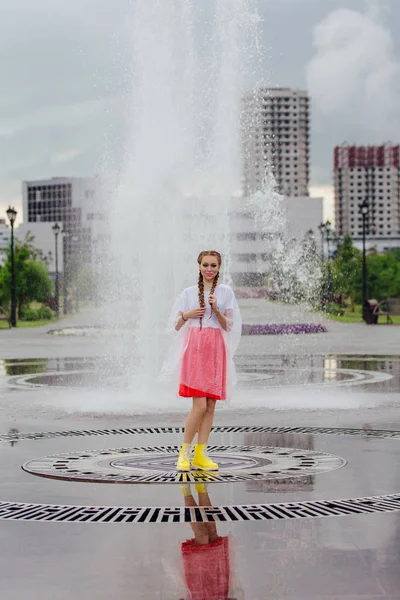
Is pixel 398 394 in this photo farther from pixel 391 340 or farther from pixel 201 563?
pixel 391 340

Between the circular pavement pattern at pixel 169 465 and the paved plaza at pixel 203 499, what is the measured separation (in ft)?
0.06

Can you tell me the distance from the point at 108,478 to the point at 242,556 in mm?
2728

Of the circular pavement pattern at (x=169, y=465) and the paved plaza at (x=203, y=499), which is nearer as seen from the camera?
the paved plaza at (x=203, y=499)

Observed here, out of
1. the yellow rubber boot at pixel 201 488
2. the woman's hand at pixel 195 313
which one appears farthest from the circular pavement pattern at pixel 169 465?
the woman's hand at pixel 195 313

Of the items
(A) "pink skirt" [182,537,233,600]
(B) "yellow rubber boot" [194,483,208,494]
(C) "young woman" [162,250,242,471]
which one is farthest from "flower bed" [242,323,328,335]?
(A) "pink skirt" [182,537,233,600]

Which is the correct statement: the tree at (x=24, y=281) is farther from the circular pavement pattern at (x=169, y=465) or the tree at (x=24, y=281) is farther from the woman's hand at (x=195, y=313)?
the woman's hand at (x=195, y=313)

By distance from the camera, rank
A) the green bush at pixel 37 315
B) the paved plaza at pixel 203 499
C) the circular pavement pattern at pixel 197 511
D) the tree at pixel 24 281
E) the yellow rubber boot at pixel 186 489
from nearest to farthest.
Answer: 1. the paved plaza at pixel 203 499
2. the circular pavement pattern at pixel 197 511
3. the yellow rubber boot at pixel 186 489
4. the green bush at pixel 37 315
5. the tree at pixel 24 281

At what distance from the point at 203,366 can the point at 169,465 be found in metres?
0.94

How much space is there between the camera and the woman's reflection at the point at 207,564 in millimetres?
4906

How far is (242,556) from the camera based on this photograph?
5.54 meters

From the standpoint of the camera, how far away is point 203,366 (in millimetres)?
8539

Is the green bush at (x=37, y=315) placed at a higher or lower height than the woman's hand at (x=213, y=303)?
Result: lower

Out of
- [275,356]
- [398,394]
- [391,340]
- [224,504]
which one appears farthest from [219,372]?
[391,340]

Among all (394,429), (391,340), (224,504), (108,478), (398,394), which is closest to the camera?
(224,504)
